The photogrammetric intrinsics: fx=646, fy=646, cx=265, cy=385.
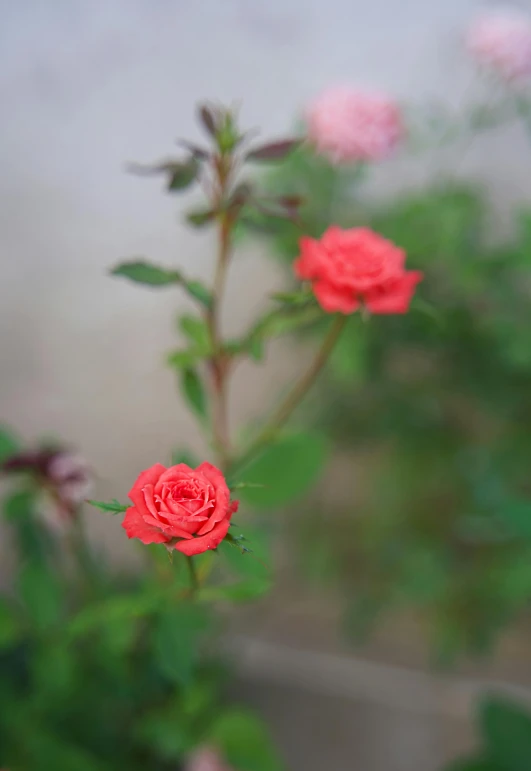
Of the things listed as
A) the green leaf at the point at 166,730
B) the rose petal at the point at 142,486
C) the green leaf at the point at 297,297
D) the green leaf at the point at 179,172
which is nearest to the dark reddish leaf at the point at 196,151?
the green leaf at the point at 179,172

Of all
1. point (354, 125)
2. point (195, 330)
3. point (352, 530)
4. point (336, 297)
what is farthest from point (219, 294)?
point (352, 530)

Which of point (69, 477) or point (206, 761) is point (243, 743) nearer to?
point (206, 761)

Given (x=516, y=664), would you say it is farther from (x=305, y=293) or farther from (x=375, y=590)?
(x=305, y=293)

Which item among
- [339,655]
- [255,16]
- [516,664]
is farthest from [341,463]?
[255,16]

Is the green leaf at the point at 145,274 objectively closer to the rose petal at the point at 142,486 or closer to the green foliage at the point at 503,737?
the rose petal at the point at 142,486

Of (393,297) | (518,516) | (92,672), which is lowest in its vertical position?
(92,672)

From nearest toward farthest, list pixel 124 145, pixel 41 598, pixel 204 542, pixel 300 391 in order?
pixel 204 542 → pixel 300 391 → pixel 41 598 → pixel 124 145

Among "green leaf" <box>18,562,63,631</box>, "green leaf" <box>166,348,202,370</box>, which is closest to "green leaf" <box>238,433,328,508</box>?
"green leaf" <box>166,348,202,370</box>
